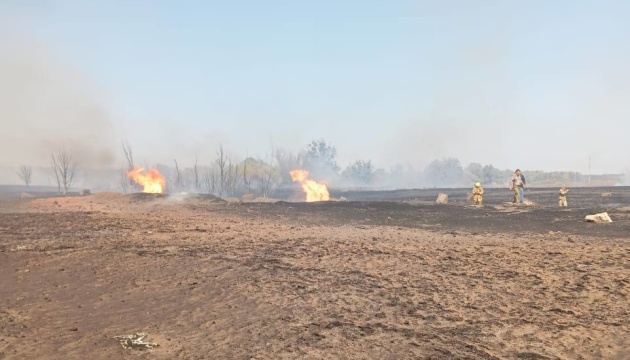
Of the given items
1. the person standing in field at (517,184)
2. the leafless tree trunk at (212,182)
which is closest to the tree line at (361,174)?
the leafless tree trunk at (212,182)

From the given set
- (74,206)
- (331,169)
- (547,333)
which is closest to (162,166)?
(331,169)

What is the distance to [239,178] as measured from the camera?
95.1m

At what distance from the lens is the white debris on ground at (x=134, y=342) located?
5.61m

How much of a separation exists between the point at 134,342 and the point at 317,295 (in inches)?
127

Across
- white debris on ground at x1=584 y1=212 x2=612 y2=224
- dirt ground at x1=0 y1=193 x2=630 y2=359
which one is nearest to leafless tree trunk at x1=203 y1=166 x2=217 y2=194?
dirt ground at x1=0 y1=193 x2=630 y2=359

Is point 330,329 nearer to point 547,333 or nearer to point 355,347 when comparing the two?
point 355,347

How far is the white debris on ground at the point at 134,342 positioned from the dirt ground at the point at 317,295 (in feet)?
0.32

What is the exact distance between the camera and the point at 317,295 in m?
7.89

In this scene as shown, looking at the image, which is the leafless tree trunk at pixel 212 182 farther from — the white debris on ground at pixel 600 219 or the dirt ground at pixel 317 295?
the white debris on ground at pixel 600 219

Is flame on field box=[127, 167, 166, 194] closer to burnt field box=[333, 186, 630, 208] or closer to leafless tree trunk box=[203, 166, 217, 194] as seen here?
burnt field box=[333, 186, 630, 208]

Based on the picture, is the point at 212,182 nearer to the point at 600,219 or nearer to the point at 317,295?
the point at 600,219

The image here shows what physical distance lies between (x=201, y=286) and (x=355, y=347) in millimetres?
4137

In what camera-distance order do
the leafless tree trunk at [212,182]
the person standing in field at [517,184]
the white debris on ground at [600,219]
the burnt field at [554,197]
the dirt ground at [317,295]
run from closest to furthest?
the dirt ground at [317,295] → the white debris on ground at [600,219] → the person standing in field at [517,184] → the burnt field at [554,197] → the leafless tree trunk at [212,182]

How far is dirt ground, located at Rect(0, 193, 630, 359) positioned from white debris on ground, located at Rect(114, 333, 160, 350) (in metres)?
0.10
